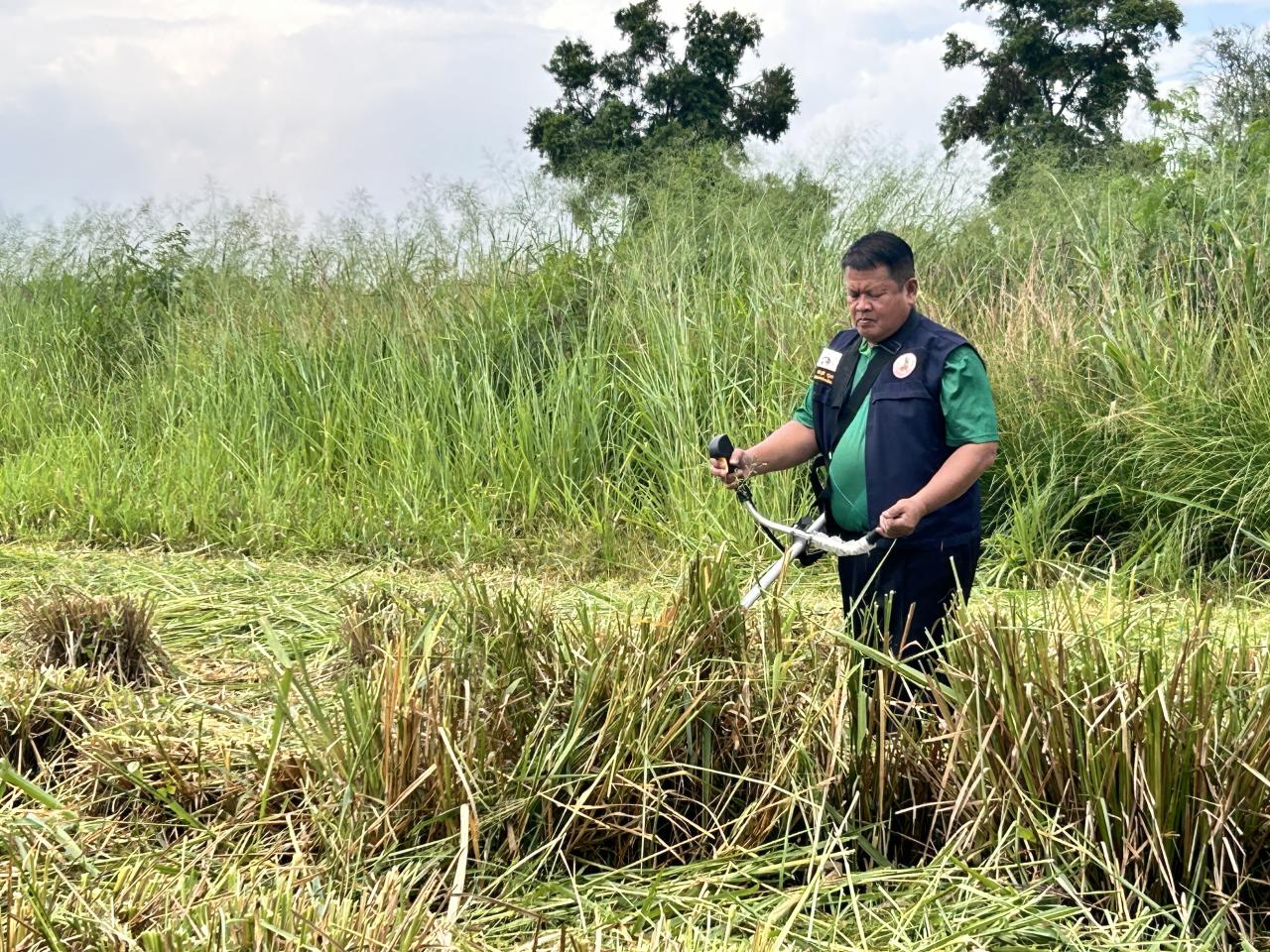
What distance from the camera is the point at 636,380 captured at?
6.97 meters

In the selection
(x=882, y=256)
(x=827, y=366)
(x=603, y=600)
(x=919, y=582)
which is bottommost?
(x=603, y=600)

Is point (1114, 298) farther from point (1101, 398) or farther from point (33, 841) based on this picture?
point (33, 841)

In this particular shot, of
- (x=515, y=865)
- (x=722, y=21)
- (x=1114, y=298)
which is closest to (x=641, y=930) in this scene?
(x=515, y=865)

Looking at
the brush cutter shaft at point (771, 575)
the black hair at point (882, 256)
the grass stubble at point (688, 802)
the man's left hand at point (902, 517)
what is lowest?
the grass stubble at point (688, 802)

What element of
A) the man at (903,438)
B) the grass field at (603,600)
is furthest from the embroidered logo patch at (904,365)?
the grass field at (603,600)

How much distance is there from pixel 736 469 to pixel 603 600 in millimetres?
1257

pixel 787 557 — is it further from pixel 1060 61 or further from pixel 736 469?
pixel 1060 61

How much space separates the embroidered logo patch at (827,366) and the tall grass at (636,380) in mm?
1917

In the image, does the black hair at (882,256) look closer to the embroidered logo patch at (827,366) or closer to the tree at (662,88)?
the embroidered logo patch at (827,366)

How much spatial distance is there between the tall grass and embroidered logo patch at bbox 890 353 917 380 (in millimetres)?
2052

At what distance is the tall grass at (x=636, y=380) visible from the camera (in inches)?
235

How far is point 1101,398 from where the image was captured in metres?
6.21

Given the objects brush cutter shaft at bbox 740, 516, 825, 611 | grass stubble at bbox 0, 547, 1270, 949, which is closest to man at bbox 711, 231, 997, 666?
brush cutter shaft at bbox 740, 516, 825, 611

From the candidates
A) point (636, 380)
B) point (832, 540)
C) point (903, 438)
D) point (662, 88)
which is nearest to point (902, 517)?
point (832, 540)
